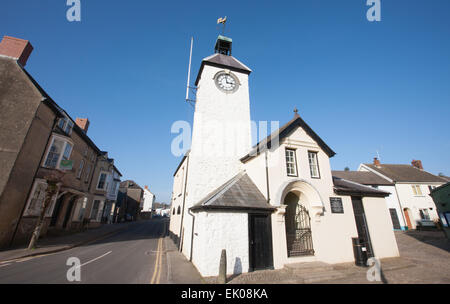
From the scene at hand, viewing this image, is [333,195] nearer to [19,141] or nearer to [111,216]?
[19,141]

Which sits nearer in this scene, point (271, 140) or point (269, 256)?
point (269, 256)

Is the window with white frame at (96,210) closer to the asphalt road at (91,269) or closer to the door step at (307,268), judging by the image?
the asphalt road at (91,269)

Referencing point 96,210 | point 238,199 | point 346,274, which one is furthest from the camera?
point 96,210

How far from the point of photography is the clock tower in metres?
12.3

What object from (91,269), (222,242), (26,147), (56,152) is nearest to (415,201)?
(222,242)

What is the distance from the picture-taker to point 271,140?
11.3 meters

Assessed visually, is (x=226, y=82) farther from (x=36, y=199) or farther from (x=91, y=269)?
(x=36, y=199)

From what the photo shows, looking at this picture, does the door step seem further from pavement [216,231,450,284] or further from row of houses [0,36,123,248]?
row of houses [0,36,123,248]

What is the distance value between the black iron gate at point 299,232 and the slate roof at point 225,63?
1315 centimetres

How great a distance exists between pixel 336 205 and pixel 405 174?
29936 millimetres

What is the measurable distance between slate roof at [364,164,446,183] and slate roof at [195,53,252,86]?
97.8 feet

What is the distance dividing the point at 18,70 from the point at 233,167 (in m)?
17.6

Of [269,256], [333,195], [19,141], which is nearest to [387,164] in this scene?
[333,195]

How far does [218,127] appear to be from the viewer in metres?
14.1
